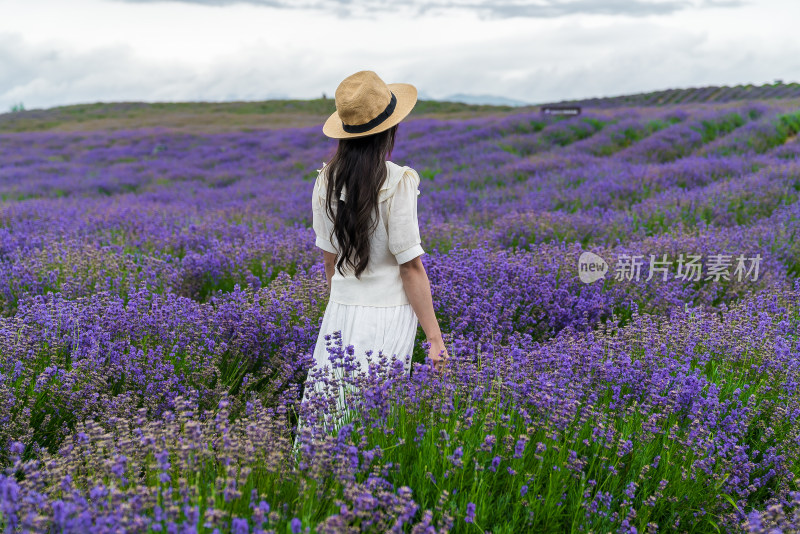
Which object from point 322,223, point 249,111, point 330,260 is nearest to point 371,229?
point 322,223

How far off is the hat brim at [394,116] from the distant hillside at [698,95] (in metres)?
30.2

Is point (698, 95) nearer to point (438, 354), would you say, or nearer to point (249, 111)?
point (249, 111)

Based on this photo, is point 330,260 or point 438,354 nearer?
point 438,354

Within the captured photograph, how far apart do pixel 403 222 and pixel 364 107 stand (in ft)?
1.61

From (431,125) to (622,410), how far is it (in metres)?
17.3

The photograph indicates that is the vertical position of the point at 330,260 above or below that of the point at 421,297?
above

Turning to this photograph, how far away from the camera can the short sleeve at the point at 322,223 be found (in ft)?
8.62

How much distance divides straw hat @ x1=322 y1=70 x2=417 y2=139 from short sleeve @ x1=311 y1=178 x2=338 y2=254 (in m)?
0.30

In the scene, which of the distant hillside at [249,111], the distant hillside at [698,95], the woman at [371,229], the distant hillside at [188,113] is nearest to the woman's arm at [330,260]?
the woman at [371,229]

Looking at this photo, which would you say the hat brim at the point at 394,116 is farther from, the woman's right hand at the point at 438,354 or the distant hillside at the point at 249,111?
the distant hillside at the point at 249,111

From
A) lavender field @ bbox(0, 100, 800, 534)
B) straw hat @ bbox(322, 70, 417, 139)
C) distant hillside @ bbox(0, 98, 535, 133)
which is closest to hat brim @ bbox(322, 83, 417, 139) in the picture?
→ straw hat @ bbox(322, 70, 417, 139)

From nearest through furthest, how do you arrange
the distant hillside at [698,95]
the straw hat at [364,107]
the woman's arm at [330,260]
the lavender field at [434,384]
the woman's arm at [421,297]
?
1. the lavender field at [434,384]
2. the straw hat at [364,107]
3. the woman's arm at [421,297]
4. the woman's arm at [330,260]
5. the distant hillside at [698,95]

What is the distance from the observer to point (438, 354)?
255 cm

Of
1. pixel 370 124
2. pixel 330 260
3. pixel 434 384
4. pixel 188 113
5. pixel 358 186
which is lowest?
pixel 434 384
